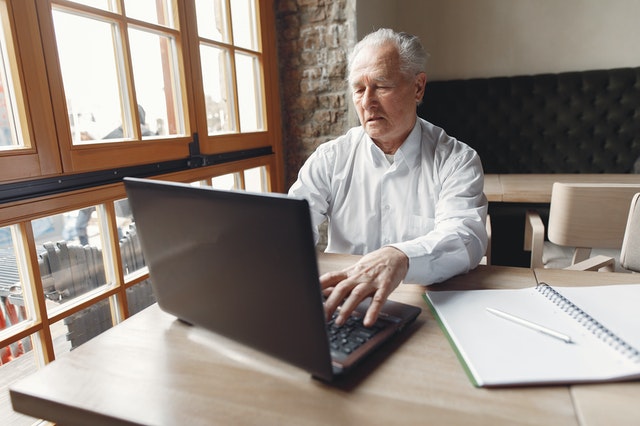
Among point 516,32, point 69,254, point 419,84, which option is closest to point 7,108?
point 69,254

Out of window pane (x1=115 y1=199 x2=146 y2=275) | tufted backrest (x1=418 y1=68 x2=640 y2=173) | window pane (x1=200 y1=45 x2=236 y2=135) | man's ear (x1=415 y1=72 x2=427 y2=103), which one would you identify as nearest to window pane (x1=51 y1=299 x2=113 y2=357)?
window pane (x1=115 y1=199 x2=146 y2=275)

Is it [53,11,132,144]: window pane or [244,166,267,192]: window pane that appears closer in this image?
[53,11,132,144]: window pane

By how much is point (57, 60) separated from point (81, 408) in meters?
1.10

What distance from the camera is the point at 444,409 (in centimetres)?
52

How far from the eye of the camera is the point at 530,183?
266cm

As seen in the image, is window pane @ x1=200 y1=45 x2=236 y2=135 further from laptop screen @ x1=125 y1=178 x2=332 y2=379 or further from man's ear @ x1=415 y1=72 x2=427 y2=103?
laptop screen @ x1=125 y1=178 x2=332 y2=379

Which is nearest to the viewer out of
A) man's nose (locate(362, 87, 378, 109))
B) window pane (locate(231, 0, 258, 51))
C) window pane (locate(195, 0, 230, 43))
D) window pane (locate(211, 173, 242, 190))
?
man's nose (locate(362, 87, 378, 109))

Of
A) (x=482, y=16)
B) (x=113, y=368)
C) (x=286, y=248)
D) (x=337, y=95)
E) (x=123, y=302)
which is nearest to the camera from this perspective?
(x=286, y=248)

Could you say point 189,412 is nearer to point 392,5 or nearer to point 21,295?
point 21,295

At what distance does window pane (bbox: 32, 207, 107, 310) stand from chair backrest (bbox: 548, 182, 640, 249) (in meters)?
1.83

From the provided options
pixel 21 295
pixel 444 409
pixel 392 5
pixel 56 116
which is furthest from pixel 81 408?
pixel 392 5

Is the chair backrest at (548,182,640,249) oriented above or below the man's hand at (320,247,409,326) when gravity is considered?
below

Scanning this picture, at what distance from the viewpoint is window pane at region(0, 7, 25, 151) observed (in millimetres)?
1163

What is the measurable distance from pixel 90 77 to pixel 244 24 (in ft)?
3.87
